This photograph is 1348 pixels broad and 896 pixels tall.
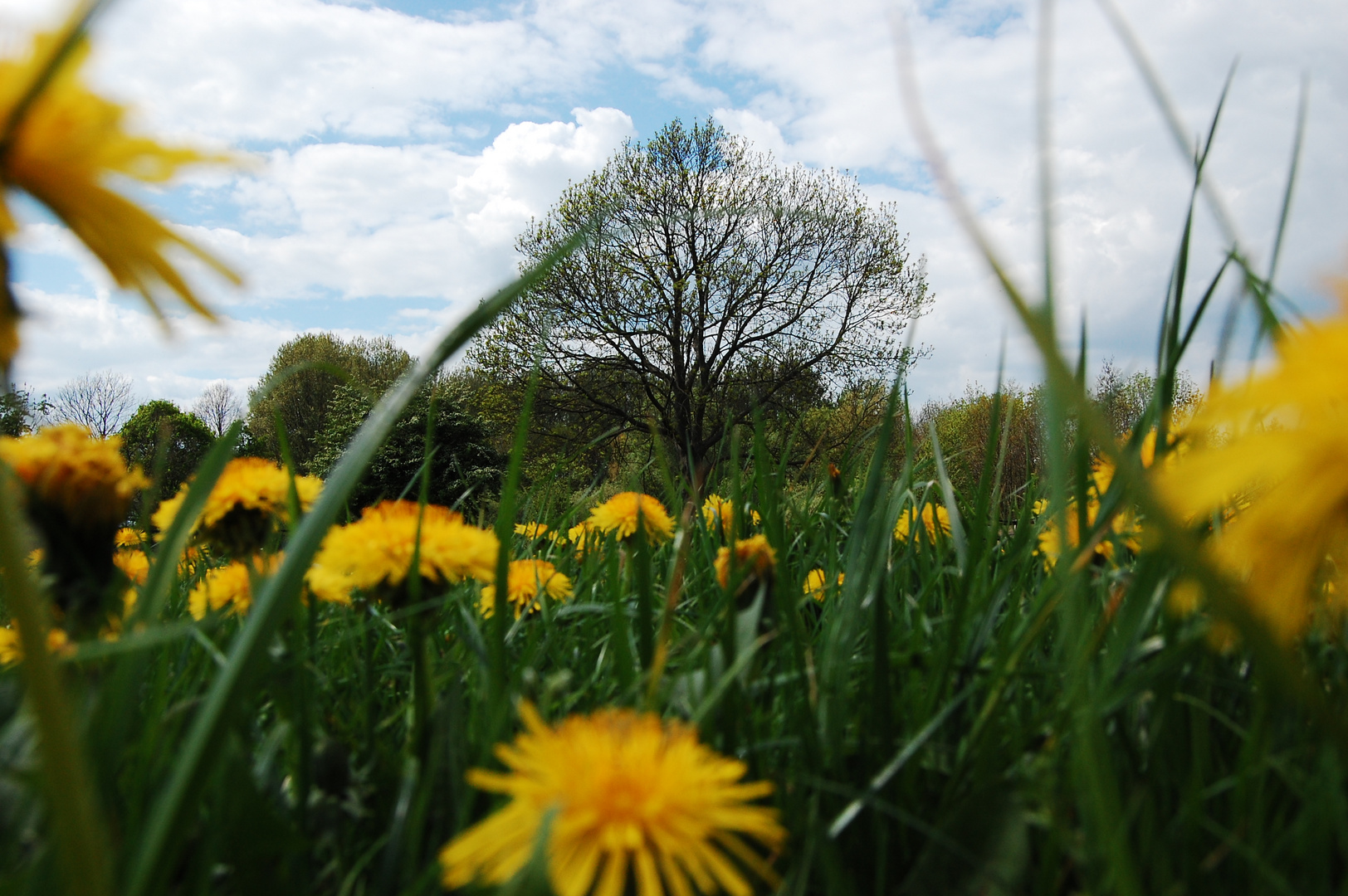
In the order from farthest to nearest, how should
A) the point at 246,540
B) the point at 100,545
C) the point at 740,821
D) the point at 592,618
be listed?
the point at 592,618 < the point at 246,540 < the point at 100,545 < the point at 740,821

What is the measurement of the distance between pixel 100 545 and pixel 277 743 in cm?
21

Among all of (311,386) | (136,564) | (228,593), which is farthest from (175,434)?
(228,593)

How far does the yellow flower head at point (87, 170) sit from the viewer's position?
1.22 ft

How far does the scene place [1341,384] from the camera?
1.07 feet

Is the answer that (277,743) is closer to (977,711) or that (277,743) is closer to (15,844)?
(15,844)

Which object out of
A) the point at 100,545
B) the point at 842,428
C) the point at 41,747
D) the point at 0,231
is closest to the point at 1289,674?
the point at 41,747

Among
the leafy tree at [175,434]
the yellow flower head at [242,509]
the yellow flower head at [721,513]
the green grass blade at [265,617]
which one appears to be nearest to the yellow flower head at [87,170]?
the green grass blade at [265,617]

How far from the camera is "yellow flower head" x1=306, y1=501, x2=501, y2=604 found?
2.29 ft

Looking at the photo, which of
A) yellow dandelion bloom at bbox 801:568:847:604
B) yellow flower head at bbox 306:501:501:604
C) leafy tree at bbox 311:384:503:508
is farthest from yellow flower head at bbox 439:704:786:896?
leafy tree at bbox 311:384:503:508

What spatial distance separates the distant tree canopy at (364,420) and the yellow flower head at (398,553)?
0.41 ft

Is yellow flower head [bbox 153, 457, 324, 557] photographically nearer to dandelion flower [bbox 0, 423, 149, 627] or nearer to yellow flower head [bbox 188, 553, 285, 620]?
yellow flower head [bbox 188, 553, 285, 620]

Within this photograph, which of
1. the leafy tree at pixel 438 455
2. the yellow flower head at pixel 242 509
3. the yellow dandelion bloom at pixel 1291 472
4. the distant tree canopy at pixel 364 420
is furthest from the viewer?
the leafy tree at pixel 438 455

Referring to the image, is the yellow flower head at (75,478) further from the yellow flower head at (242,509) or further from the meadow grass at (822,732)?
the yellow flower head at (242,509)

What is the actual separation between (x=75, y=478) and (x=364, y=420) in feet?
7.48
